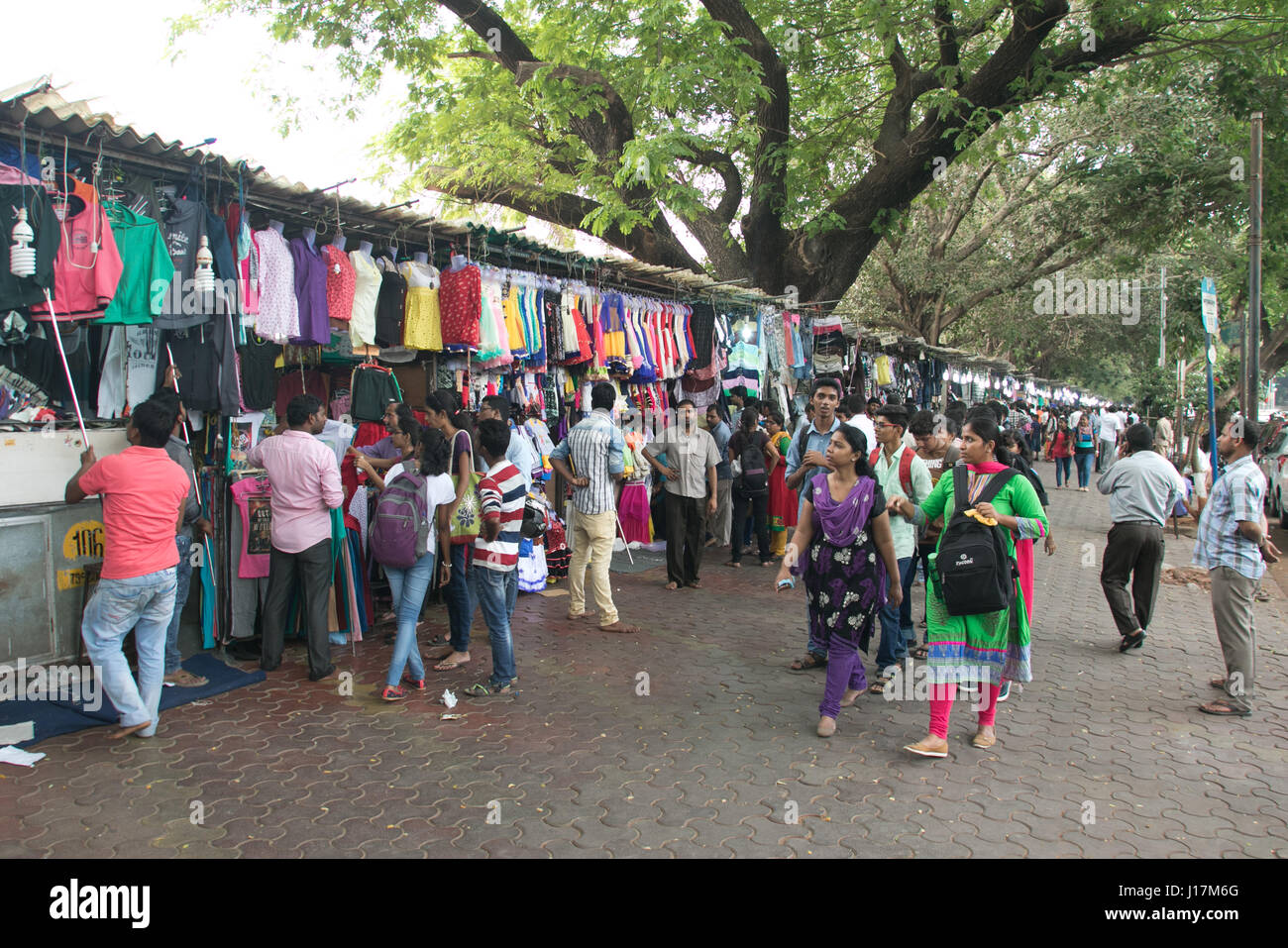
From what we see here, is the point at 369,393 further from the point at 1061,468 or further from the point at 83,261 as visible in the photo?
the point at 1061,468

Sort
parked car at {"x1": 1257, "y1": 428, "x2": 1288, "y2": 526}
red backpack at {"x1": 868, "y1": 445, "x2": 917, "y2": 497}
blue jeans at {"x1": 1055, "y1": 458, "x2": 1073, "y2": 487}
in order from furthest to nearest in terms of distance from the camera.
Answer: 1. blue jeans at {"x1": 1055, "y1": 458, "x2": 1073, "y2": 487}
2. parked car at {"x1": 1257, "y1": 428, "x2": 1288, "y2": 526}
3. red backpack at {"x1": 868, "y1": 445, "x2": 917, "y2": 497}

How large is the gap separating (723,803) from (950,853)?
41.4 inches

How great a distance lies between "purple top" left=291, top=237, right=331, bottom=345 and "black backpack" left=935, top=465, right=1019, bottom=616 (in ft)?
15.5

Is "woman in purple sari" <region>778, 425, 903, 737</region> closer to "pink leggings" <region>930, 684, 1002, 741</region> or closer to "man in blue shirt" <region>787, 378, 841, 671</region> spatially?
"pink leggings" <region>930, 684, 1002, 741</region>

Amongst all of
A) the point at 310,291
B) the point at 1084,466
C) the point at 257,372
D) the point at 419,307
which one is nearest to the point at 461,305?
the point at 419,307

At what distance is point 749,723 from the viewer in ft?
17.6

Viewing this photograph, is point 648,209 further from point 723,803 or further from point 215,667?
point 723,803

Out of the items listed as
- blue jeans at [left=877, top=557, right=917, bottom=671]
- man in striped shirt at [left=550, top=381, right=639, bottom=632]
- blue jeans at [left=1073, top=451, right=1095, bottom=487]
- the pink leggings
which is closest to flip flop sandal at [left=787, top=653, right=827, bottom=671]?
blue jeans at [left=877, top=557, right=917, bottom=671]

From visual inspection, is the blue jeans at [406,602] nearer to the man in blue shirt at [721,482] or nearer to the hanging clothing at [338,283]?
the hanging clothing at [338,283]

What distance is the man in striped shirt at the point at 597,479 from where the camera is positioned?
7457 millimetres

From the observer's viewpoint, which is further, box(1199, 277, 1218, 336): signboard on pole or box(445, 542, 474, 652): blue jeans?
box(1199, 277, 1218, 336): signboard on pole

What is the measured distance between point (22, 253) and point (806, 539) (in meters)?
4.80

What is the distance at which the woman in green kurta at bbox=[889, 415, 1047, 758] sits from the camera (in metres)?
4.78

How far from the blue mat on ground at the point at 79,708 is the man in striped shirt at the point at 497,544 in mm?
1663
